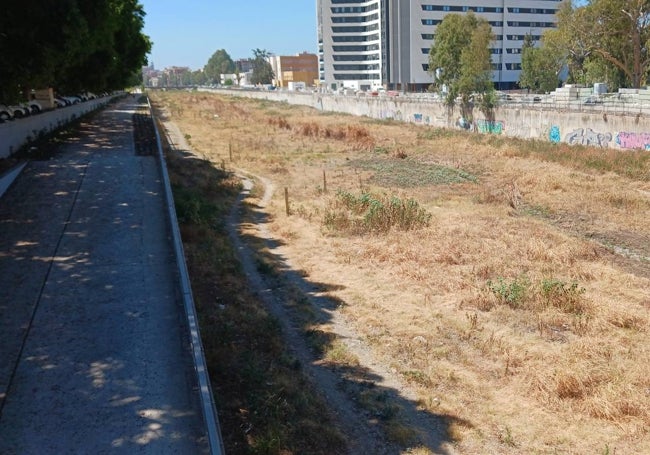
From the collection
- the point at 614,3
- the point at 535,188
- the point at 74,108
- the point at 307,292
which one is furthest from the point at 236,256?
the point at 614,3

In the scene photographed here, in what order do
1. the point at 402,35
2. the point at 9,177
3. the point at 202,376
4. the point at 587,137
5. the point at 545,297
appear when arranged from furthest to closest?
the point at 402,35
the point at 587,137
the point at 9,177
the point at 545,297
the point at 202,376

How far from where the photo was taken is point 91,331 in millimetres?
8375

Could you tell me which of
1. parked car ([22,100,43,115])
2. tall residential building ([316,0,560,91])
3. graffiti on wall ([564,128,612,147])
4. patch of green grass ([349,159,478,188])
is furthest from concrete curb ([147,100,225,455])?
tall residential building ([316,0,560,91])

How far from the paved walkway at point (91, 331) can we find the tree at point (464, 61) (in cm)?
3563

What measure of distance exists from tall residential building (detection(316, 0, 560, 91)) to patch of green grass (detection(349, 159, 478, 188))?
63037 mm

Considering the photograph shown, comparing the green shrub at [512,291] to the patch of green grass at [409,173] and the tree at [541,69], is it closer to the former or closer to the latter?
the patch of green grass at [409,173]

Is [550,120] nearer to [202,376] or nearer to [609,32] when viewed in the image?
[609,32]

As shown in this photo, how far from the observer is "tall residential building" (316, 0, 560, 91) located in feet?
316

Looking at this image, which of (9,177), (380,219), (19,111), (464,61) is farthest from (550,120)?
(9,177)

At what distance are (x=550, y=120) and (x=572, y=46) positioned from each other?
10541mm

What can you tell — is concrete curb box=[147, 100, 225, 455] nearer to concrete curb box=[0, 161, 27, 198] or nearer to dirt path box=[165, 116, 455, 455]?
dirt path box=[165, 116, 455, 455]

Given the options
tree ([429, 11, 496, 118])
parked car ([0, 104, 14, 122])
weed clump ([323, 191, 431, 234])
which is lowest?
weed clump ([323, 191, 431, 234])

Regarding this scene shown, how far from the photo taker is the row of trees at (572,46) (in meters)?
39.0

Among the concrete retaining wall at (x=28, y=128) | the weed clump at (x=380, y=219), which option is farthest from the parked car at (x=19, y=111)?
the weed clump at (x=380, y=219)
